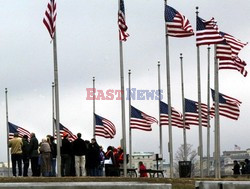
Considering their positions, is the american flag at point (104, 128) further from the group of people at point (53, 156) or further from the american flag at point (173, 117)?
the group of people at point (53, 156)

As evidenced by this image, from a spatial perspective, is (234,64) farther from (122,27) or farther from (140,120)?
(140,120)

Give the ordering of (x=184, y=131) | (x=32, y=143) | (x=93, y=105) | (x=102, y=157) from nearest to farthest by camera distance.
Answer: (x=32, y=143) → (x=102, y=157) → (x=184, y=131) → (x=93, y=105)

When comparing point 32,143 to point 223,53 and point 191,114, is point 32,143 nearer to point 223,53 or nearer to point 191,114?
point 223,53

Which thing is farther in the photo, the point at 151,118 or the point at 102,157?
the point at 151,118

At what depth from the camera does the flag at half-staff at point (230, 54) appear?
41612 millimetres

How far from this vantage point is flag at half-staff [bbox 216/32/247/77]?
41.6 meters

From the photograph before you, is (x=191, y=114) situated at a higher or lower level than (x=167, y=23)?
lower

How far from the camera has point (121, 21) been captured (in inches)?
1612

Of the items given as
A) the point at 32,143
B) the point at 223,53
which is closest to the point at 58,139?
the point at 32,143

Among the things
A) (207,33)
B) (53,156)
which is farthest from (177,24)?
(53,156)

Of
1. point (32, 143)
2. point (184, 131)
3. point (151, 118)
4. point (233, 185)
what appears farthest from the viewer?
point (184, 131)

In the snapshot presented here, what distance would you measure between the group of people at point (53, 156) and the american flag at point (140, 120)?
12.7m

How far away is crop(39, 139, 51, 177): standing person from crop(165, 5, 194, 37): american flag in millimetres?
8471

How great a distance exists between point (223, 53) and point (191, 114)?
11937 millimetres
